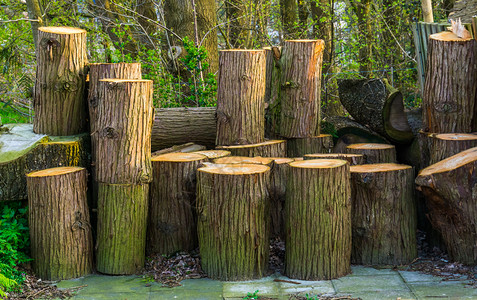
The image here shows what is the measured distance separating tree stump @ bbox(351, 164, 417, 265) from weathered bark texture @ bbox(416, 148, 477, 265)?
24 cm

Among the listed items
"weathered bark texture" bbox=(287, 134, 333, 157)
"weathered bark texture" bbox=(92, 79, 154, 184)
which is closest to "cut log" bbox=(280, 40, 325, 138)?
"weathered bark texture" bbox=(287, 134, 333, 157)

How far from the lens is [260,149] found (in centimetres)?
613

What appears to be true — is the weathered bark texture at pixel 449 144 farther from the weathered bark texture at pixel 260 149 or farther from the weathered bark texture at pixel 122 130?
the weathered bark texture at pixel 122 130

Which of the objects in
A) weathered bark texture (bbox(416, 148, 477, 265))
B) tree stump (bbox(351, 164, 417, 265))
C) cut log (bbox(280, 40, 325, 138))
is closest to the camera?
weathered bark texture (bbox(416, 148, 477, 265))

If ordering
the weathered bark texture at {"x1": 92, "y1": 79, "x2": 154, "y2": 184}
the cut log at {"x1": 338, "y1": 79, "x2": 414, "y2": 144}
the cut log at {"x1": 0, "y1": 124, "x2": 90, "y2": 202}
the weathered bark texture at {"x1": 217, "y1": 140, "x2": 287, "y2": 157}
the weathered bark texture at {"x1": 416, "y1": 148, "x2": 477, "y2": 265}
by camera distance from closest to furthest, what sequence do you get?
the weathered bark texture at {"x1": 416, "y1": 148, "x2": 477, "y2": 265}, the weathered bark texture at {"x1": 92, "y1": 79, "x2": 154, "y2": 184}, the cut log at {"x1": 0, "y1": 124, "x2": 90, "y2": 202}, the weathered bark texture at {"x1": 217, "y1": 140, "x2": 287, "y2": 157}, the cut log at {"x1": 338, "y1": 79, "x2": 414, "y2": 144}

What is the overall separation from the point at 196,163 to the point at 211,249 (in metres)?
0.90

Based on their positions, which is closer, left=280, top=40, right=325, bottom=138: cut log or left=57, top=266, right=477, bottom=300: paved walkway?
left=57, top=266, right=477, bottom=300: paved walkway

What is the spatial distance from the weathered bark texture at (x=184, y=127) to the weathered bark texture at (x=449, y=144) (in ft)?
8.73

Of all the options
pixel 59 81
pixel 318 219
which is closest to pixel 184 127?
pixel 59 81

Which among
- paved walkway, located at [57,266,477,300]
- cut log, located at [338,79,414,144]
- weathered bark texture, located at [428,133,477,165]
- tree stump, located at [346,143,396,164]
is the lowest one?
paved walkway, located at [57,266,477,300]

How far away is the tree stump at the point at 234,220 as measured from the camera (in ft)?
16.1

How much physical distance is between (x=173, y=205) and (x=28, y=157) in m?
1.45

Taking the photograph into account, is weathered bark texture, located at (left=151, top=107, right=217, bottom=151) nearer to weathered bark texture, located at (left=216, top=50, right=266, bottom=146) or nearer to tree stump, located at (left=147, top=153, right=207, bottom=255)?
weathered bark texture, located at (left=216, top=50, right=266, bottom=146)

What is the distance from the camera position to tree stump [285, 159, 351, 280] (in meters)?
4.90
